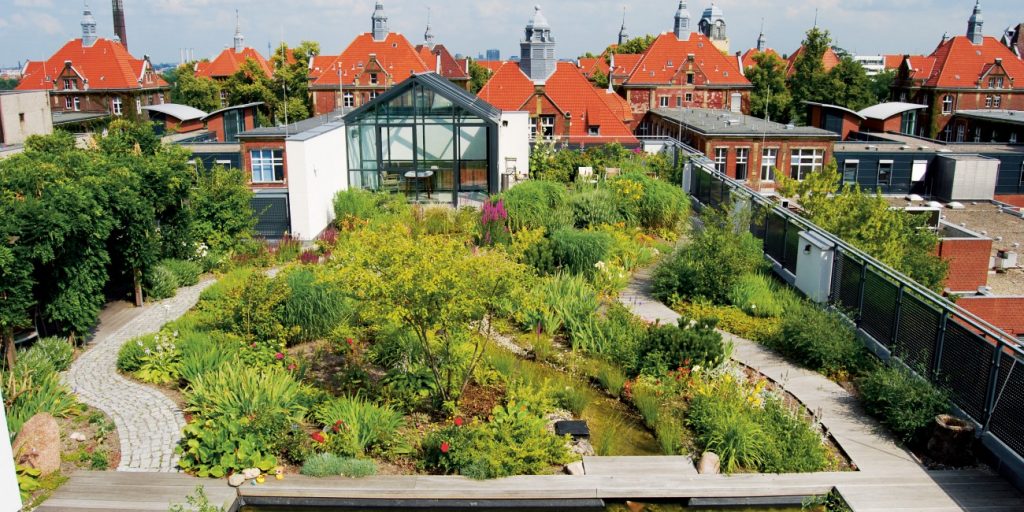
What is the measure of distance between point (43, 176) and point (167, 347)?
12.0ft

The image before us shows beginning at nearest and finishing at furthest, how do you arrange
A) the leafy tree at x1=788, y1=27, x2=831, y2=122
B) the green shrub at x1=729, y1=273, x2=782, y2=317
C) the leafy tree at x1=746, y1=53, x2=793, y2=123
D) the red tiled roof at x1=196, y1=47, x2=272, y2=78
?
1. the green shrub at x1=729, y1=273, x2=782, y2=317
2. the leafy tree at x1=788, y1=27, x2=831, y2=122
3. the leafy tree at x1=746, y1=53, x2=793, y2=123
4. the red tiled roof at x1=196, y1=47, x2=272, y2=78

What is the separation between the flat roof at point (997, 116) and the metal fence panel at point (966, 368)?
125ft

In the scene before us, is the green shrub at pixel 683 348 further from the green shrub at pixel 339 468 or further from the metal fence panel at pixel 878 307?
the green shrub at pixel 339 468

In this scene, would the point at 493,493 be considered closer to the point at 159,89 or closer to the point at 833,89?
the point at 833,89

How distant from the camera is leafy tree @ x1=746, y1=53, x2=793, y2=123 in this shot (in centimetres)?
5450

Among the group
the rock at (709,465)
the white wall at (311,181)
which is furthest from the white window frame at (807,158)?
the rock at (709,465)

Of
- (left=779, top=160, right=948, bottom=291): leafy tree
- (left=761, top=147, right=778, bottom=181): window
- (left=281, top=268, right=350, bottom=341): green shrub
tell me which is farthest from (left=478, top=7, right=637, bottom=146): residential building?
(left=281, top=268, right=350, bottom=341): green shrub

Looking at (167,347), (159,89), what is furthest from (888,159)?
(159,89)

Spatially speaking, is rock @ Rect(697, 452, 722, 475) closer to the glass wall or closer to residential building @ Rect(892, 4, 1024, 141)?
the glass wall

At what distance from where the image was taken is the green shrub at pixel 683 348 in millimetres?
11398

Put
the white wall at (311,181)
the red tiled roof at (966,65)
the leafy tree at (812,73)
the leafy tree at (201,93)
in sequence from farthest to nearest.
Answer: the leafy tree at (201,93) < the red tiled roof at (966,65) < the leafy tree at (812,73) < the white wall at (311,181)

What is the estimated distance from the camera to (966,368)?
32.4ft

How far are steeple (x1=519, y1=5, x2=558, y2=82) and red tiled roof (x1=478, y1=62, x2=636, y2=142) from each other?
960mm

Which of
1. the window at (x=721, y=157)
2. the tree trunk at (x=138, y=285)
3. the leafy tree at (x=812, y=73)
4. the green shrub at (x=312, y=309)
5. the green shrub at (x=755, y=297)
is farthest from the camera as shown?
the leafy tree at (x=812, y=73)
